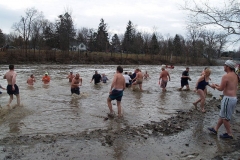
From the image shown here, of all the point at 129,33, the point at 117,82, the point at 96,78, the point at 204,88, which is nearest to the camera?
the point at 117,82

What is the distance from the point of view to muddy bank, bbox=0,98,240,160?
5.14m

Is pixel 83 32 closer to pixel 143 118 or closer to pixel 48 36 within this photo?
pixel 48 36

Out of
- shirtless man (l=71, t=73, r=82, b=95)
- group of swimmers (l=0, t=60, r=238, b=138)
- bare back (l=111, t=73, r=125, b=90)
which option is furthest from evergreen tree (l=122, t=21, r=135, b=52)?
bare back (l=111, t=73, r=125, b=90)

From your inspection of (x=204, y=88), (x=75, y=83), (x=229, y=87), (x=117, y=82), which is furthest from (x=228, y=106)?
(x=75, y=83)

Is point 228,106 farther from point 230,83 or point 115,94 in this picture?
point 115,94

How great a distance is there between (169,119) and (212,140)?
2.24 meters

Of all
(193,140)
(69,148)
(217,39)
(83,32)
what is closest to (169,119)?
(193,140)

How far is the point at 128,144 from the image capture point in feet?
18.9

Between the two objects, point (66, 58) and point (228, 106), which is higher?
point (66, 58)

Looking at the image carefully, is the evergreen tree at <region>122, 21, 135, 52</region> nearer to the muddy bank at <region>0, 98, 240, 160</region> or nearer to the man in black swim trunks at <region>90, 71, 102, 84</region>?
the man in black swim trunks at <region>90, 71, 102, 84</region>

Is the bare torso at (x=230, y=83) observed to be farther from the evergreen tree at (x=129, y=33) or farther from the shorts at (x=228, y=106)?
the evergreen tree at (x=129, y=33)

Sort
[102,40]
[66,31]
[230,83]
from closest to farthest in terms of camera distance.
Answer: [230,83], [66,31], [102,40]

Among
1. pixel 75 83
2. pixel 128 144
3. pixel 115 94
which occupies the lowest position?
pixel 128 144

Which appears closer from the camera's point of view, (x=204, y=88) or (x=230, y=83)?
(x=230, y=83)
